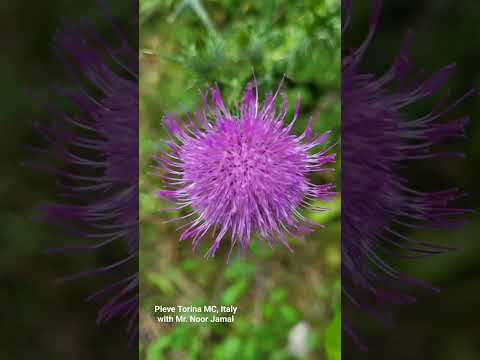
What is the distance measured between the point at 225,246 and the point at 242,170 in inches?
5.4

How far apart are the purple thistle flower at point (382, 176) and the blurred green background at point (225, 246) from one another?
0.04 meters

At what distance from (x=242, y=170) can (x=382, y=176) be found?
0.96 feet

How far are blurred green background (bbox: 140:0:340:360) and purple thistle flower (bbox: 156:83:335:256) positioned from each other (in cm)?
3

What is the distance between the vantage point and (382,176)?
94 centimetres

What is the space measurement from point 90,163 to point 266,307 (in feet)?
1.45

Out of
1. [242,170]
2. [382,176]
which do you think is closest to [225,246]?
[242,170]

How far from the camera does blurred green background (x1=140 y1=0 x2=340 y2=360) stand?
0.87 m

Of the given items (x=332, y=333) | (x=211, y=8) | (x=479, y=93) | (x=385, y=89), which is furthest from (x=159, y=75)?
(x=479, y=93)

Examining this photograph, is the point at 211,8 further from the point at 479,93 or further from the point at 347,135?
the point at 479,93

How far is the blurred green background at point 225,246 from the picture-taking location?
2.85ft

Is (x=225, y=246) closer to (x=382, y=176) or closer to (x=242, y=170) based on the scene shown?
(x=242, y=170)

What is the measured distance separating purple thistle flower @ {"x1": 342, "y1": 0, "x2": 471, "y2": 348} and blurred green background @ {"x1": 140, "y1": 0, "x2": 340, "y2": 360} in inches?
1.5

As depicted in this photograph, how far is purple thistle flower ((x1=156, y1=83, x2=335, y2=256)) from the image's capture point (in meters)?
0.83

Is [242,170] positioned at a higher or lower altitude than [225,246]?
higher
